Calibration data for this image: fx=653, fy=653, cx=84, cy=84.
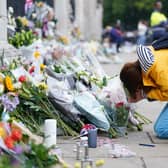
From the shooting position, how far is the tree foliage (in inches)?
2675

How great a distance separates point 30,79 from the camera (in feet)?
24.3

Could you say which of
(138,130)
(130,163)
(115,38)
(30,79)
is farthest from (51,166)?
(115,38)

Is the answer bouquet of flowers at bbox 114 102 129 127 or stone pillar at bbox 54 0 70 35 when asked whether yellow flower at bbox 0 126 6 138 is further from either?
stone pillar at bbox 54 0 70 35

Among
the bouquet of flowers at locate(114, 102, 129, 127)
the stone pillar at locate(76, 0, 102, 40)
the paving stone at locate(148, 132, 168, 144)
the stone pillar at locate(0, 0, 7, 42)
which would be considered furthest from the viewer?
the stone pillar at locate(76, 0, 102, 40)

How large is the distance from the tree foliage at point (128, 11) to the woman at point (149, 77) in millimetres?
60350

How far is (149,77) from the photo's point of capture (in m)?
7.13

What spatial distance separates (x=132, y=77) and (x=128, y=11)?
2544 inches

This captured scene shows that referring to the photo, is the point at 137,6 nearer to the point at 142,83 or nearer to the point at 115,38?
the point at 115,38

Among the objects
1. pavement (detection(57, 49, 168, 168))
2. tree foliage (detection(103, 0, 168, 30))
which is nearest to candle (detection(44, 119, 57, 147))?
pavement (detection(57, 49, 168, 168))

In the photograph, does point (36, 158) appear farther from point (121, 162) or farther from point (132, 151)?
point (132, 151)

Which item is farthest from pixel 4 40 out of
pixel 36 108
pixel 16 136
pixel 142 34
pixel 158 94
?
pixel 142 34

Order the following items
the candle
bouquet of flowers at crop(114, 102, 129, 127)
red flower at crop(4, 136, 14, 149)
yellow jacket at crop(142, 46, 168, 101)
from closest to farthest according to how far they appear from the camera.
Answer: red flower at crop(4, 136, 14, 149) < the candle < yellow jacket at crop(142, 46, 168, 101) < bouquet of flowers at crop(114, 102, 129, 127)

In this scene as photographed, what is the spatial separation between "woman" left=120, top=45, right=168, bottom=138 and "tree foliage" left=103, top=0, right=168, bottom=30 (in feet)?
198

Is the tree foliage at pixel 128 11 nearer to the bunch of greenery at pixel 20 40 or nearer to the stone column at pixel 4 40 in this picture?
the bunch of greenery at pixel 20 40
